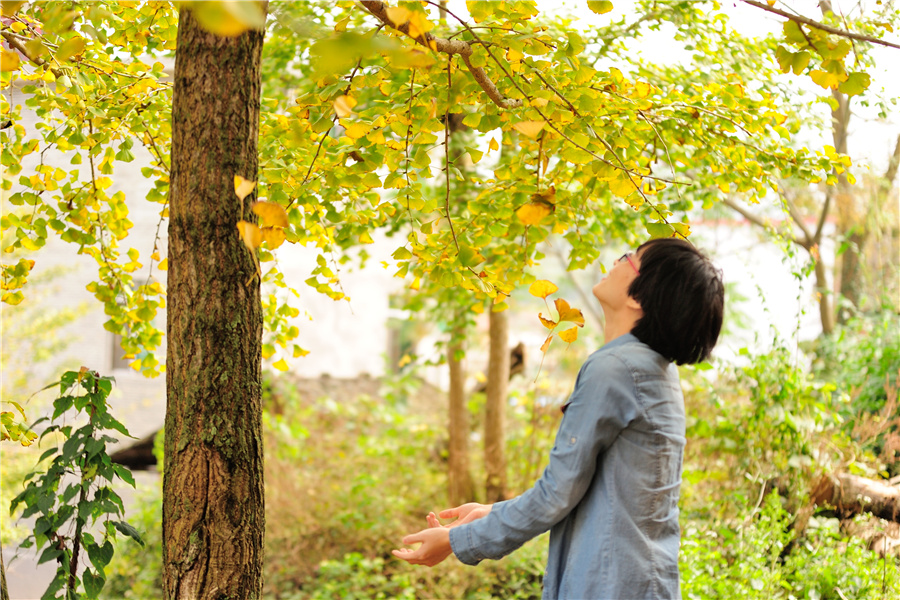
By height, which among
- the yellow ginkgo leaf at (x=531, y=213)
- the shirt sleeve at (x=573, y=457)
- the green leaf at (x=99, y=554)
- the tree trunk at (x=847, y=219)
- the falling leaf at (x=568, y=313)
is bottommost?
the green leaf at (x=99, y=554)

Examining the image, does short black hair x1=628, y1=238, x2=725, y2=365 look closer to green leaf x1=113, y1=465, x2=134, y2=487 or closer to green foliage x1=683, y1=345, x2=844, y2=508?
green leaf x1=113, y1=465, x2=134, y2=487

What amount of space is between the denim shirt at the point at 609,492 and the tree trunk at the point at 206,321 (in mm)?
485

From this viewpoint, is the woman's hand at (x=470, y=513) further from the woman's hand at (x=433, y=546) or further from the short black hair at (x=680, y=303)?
the short black hair at (x=680, y=303)

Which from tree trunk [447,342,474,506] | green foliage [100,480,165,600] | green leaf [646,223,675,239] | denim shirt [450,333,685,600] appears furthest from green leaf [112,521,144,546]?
tree trunk [447,342,474,506]

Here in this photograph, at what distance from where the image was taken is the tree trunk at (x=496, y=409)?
14.3ft

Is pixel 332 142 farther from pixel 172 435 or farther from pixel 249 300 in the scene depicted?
pixel 172 435

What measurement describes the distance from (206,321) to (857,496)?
9.93 ft

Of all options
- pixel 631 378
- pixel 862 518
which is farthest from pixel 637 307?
pixel 862 518

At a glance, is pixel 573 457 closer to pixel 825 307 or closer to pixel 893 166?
pixel 893 166

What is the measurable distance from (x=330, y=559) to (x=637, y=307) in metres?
3.55

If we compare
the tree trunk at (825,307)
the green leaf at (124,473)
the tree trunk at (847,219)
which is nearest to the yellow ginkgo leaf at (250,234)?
Result: the green leaf at (124,473)

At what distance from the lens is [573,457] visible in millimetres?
1155

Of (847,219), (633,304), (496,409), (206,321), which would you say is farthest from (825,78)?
(847,219)

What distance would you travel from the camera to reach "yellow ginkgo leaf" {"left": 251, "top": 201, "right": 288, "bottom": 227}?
3.49 ft
